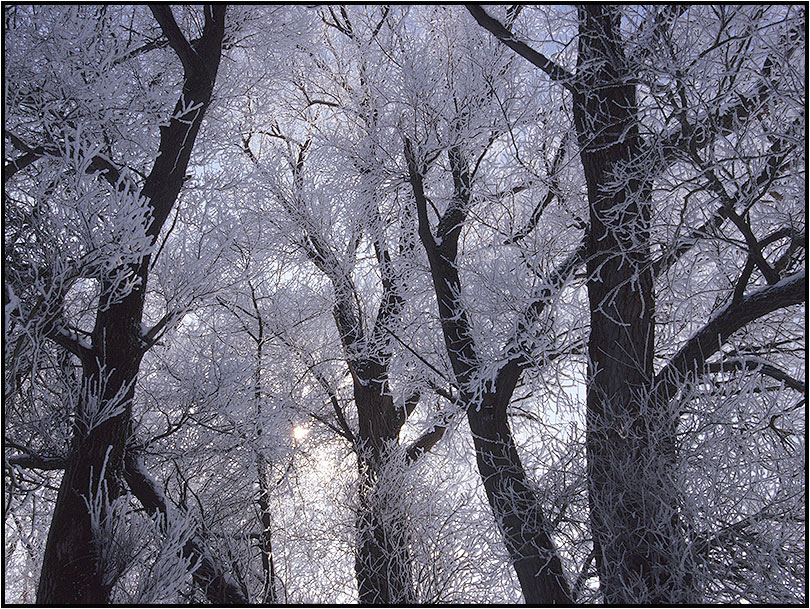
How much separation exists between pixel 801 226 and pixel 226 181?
6108 mm

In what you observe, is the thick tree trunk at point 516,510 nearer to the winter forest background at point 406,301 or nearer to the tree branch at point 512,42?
the winter forest background at point 406,301

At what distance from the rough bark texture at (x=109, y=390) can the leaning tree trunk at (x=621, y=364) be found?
11.9 ft

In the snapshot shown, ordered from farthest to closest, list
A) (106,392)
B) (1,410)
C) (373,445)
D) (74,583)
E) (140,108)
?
(373,445)
(140,108)
(106,392)
(74,583)
(1,410)

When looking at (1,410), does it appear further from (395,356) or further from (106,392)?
(395,356)

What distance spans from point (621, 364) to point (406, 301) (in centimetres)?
347

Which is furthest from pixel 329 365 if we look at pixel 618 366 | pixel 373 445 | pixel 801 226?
pixel 801 226

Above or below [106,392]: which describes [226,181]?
above

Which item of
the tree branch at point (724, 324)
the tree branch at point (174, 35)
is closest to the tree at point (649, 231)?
the tree branch at point (724, 324)

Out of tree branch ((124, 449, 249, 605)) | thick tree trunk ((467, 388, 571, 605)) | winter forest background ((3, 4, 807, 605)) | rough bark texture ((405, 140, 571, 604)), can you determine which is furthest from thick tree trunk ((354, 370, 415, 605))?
thick tree trunk ((467, 388, 571, 605))

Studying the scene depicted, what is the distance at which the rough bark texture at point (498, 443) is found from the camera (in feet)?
17.5

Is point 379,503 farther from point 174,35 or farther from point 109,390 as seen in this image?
point 174,35

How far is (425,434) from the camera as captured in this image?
895cm

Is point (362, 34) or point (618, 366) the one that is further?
point (362, 34)

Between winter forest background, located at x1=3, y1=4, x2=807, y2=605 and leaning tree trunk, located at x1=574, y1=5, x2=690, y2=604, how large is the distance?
33mm
